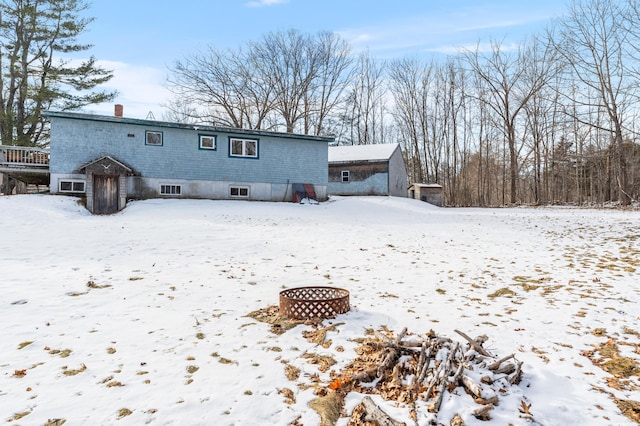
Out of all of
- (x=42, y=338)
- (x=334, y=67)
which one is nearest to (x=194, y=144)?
(x=42, y=338)

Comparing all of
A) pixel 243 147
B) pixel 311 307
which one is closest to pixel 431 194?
pixel 243 147

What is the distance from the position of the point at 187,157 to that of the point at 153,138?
1.94 meters

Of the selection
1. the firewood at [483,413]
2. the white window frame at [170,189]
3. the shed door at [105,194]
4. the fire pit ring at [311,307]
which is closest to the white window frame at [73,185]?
the shed door at [105,194]

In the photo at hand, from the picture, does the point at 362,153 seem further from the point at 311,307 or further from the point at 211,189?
the point at 311,307

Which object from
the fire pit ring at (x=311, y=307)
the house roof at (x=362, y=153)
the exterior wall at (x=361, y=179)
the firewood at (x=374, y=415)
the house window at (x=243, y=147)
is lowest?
the firewood at (x=374, y=415)

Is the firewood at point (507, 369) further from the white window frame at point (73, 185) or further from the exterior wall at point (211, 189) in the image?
the white window frame at point (73, 185)

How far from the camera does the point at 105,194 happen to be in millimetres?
17094

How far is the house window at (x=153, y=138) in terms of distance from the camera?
1853 cm

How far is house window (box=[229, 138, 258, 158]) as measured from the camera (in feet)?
66.0

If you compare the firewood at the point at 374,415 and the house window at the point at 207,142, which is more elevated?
the house window at the point at 207,142

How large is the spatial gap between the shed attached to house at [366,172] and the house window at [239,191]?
9.93 meters

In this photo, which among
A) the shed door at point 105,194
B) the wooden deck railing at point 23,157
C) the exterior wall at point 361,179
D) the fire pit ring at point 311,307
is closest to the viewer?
the fire pit ring at point 311,307

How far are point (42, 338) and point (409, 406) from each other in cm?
447

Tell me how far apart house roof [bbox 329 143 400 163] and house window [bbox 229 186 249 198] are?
10.3 meters
